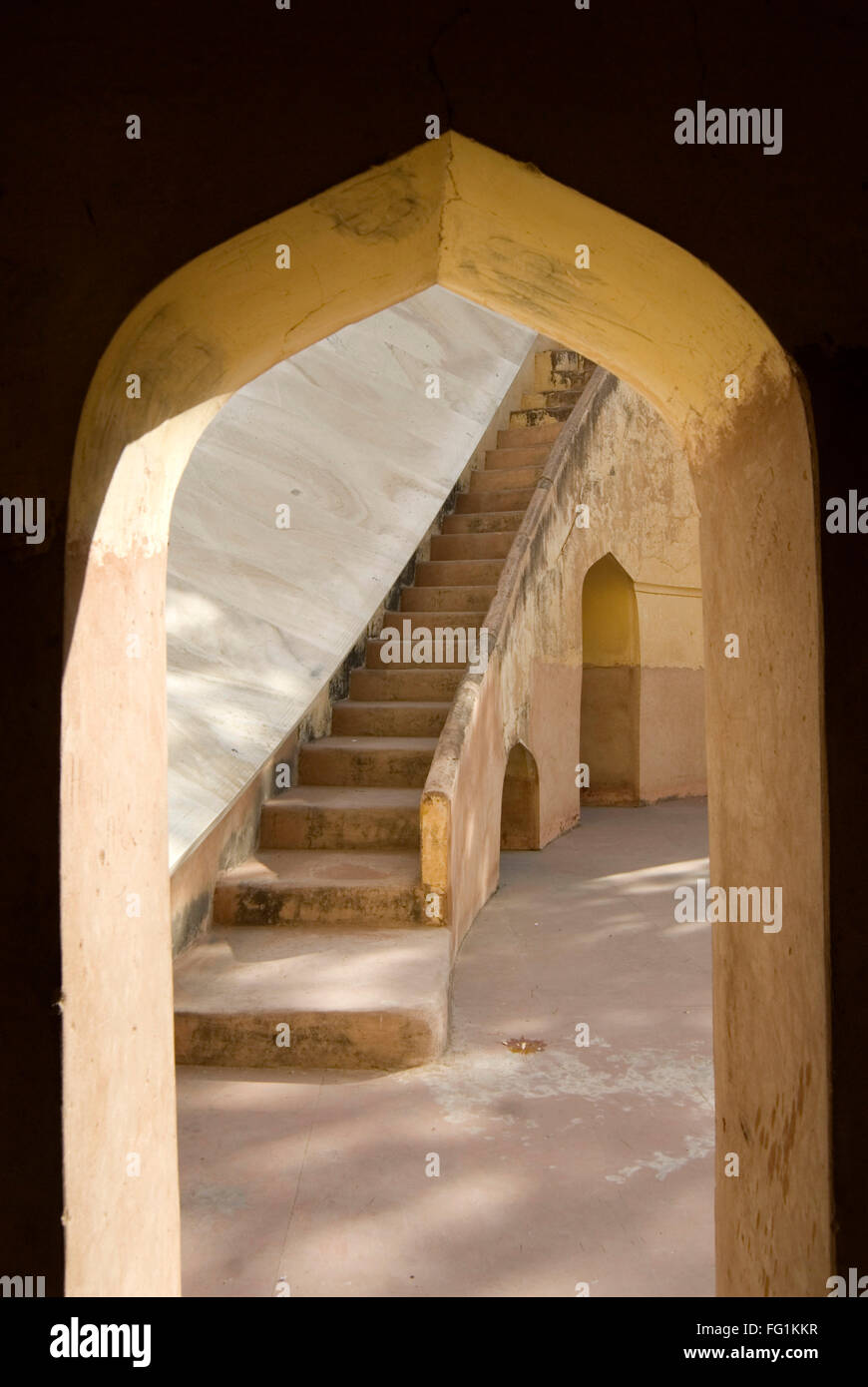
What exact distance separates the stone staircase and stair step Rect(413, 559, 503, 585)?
0.34ft

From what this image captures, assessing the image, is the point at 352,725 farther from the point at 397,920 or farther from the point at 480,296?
the point at 480,296

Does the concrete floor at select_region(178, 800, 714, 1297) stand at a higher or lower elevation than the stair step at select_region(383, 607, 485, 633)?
lower

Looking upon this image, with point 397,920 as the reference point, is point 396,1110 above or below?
below

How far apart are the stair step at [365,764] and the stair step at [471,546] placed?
8.47 ft

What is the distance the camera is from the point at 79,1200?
1773mm

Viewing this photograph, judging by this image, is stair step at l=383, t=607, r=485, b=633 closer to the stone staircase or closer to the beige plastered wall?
the stone staircase

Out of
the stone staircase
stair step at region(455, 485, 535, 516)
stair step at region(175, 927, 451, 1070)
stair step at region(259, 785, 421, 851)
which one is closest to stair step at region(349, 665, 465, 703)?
the stone staircase

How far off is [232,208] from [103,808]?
105 cm

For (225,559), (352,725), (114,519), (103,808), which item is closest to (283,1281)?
(103,808)

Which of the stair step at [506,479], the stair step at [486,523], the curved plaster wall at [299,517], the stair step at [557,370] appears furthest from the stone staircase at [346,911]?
the stair step at [557,370]

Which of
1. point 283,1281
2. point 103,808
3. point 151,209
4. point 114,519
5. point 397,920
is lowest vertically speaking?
point 283,1281

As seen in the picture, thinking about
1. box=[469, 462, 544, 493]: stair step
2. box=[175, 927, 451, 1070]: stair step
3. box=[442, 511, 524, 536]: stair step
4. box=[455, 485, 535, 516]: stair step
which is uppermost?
box=[469, 462, 544, 493]: stair step

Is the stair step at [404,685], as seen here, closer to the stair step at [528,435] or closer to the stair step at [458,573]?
the stair step at [458,573]

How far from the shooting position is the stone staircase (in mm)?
4156
